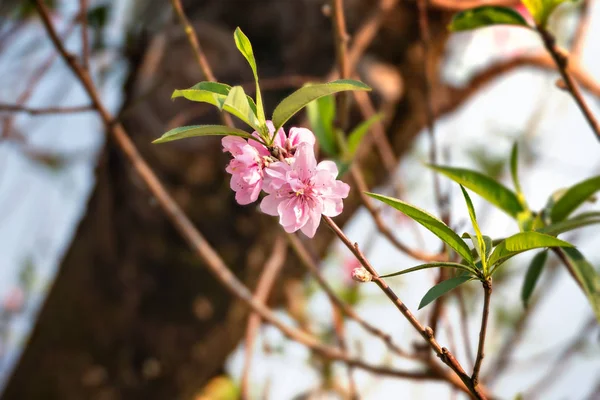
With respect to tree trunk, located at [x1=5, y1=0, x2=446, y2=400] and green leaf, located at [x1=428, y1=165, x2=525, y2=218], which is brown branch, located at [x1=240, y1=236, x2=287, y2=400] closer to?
tree trunk, located at [x1=5, y1=0, x2=446, y2=400]

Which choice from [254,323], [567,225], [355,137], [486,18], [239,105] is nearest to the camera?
[239,105]

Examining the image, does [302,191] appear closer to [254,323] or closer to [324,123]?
[324,123]

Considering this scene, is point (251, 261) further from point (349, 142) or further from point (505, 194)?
point (505, 194)

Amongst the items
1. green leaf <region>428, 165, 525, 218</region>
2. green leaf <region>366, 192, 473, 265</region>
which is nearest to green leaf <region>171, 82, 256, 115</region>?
green leaf <region>366, 192, 473, 265</region>

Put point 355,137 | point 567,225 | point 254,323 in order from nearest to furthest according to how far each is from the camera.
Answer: point 567,225
point 355,137
point 254,323

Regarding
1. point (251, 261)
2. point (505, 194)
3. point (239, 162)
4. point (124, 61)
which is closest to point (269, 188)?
point (239, 162)

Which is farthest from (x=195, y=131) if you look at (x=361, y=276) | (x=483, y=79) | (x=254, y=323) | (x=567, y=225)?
(x=483, y=79)

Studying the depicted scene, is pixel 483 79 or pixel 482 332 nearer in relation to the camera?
pixel 482 332
